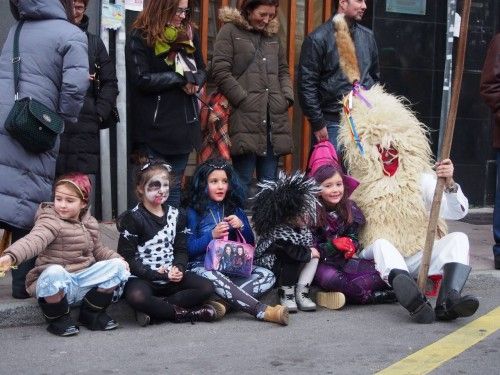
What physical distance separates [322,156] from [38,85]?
6.04 ft

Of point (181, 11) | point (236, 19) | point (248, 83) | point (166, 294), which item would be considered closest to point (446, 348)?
point (166, 294)

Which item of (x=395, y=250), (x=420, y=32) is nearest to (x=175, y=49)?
(x=395, y=250)

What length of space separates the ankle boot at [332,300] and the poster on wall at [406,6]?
386cm

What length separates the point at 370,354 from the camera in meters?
5.15

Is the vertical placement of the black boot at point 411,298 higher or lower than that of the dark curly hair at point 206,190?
lower

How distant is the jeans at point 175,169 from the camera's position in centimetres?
654

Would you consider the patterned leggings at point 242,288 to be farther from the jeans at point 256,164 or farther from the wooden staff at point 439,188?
the jeans at point 256,164

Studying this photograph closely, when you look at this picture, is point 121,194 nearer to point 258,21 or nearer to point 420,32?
point 258,21

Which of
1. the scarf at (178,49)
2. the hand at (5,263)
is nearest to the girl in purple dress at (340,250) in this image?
the scarf at (178,49)

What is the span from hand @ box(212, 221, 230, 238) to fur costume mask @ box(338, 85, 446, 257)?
906 mm

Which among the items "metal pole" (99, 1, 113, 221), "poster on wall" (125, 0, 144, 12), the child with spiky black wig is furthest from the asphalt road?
"poster on wall" (125, 0, 144, 12)

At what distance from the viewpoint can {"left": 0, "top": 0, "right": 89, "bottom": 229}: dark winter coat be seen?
5551 mm

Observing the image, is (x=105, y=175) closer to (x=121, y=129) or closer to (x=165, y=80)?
(x=121, y=129)

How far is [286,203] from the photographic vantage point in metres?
5.98
